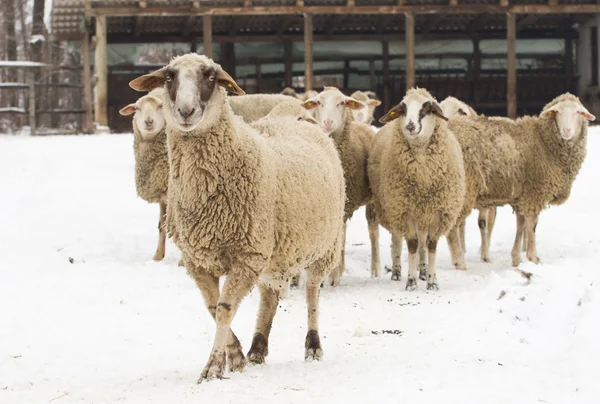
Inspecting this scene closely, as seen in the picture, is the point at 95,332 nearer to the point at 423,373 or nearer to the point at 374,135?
the point at 423,373

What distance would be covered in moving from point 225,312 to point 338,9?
1618 cm

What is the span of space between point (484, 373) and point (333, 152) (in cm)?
241

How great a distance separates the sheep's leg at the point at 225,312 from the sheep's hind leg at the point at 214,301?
213mm

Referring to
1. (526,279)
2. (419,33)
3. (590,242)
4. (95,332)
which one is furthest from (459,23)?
(95,332)

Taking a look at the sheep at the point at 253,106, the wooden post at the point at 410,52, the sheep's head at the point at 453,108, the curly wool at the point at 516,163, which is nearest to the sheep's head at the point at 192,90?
the curly wool at the point at 516,163

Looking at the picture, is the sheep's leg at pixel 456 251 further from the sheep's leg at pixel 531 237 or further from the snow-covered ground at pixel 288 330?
the sheep's leg at pixel 531 237

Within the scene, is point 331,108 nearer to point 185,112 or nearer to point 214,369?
point 185,112

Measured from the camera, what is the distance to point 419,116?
32.3 feet

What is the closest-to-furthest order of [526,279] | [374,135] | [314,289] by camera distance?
[314,289] < [526,279] < [374,135]

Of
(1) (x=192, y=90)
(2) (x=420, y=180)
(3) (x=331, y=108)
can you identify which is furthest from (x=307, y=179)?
(3) (x=331, y=108)

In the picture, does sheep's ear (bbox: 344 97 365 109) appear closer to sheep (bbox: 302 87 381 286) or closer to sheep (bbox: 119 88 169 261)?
sheep (bbox: 302 87 381 286)

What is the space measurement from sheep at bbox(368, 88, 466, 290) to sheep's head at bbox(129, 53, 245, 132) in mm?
4494

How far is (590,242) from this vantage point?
12.1m

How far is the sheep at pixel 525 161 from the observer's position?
11609 millimetres
